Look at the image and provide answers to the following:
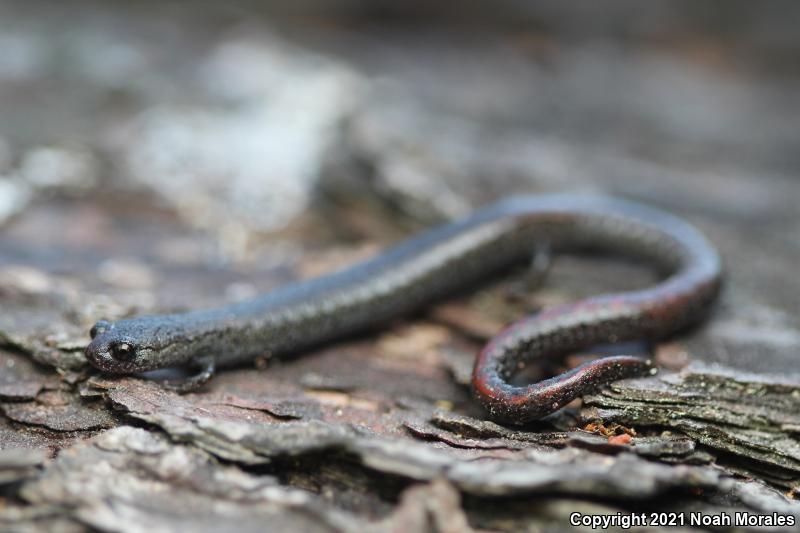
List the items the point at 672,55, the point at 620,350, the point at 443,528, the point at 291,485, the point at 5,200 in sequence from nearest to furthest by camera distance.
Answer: the point at 443,528 → the point at 291,485 → the point at 620,350 → the point at 5,200 → the point at 672,55

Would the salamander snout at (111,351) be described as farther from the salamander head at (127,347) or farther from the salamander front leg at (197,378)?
the salamander front leg at (197,378)

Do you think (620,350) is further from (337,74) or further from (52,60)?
(52,60)

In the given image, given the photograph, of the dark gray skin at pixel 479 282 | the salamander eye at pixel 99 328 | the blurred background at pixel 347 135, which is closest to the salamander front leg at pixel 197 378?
the dark gray skin at pixel 479 282

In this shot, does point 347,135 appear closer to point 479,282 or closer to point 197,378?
point 479,282

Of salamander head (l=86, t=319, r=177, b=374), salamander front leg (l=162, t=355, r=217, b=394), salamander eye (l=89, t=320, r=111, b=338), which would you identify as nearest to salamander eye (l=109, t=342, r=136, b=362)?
salamander head (l=86, t=319, r=177, b=374)

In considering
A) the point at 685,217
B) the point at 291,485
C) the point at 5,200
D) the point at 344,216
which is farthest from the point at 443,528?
the point at 5,200

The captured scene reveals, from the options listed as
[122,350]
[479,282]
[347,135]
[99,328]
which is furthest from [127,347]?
[347,135]

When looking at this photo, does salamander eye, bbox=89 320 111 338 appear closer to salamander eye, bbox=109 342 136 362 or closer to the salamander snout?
the salamander snout
